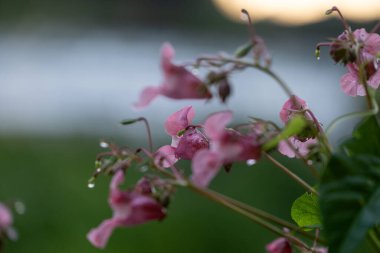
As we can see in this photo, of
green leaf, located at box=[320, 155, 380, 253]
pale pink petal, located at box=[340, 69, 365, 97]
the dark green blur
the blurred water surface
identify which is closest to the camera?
green leaf, located at box=[320, 155, 380, 253]

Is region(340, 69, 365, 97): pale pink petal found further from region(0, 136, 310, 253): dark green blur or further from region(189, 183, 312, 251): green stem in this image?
region(0, 136, 310, 253): dark green blur

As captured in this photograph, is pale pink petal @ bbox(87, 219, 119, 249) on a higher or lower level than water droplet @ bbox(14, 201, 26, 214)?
higher

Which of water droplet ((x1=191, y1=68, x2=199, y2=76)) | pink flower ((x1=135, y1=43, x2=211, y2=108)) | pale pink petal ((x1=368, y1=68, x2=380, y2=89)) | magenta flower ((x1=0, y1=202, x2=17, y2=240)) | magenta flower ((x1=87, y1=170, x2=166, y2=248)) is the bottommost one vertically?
magenta flower ((x1=0, y1=202, x2=17, y2=240))

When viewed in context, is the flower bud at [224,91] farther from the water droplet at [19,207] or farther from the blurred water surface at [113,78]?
the blurred water surface at [113,78]

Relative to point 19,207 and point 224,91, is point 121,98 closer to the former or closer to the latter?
point 19,207

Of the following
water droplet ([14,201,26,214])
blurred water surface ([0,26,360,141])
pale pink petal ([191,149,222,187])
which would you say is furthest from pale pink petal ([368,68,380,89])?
blurred water surface ([0,26,360,141])

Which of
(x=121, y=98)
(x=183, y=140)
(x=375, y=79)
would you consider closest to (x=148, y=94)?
(x=183, y=140)
